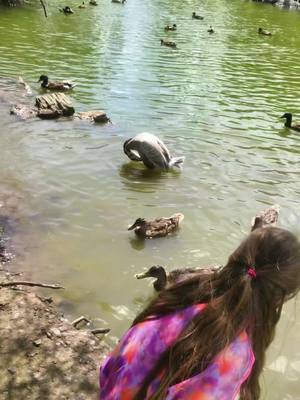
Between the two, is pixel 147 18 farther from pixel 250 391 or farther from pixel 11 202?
pixel 250 391

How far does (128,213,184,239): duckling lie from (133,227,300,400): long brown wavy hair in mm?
5620

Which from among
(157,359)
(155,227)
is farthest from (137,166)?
(157,359)

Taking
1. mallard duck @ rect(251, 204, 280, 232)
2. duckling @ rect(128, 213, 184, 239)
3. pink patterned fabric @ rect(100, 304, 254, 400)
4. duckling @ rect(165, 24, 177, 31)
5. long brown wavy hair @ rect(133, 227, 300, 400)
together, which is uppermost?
long brown wavy hair @ rect(133, 227, 300, 400)

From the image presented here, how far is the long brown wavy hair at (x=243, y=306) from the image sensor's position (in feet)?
9.00

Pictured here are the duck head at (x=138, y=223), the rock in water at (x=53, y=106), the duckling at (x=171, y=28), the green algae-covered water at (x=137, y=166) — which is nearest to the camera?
the green algae-covered water at (x=137, y=166)

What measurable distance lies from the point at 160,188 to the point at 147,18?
25.6m

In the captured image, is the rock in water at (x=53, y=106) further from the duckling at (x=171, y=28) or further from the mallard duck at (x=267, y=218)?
the duckling at (x=171, y=28)

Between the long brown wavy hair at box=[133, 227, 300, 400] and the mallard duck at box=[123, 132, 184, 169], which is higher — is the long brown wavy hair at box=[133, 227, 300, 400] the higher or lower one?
the higher one

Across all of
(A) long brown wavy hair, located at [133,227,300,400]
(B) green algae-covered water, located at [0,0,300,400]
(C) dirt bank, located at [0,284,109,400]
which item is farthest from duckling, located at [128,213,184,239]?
(A) long brown wavy hair, located at [133,227,300,400]

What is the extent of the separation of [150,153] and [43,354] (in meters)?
6.72

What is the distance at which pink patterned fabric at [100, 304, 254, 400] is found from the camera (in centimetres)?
270

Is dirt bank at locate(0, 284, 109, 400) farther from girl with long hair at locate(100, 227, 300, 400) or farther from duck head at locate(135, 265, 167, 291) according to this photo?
girl with long hair at locate(100, 227, 300, 400)

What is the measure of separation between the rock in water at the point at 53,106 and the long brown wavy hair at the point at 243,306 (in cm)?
1203

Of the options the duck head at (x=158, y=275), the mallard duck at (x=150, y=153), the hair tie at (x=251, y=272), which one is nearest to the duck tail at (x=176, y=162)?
the mallard duck at (x=150, y=153)
